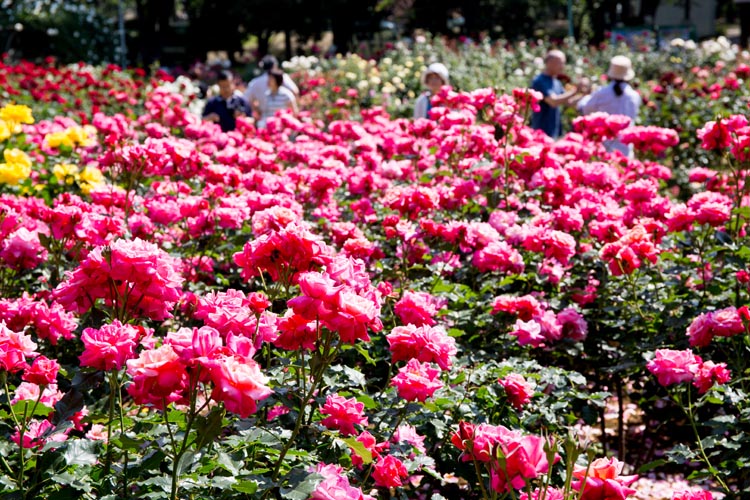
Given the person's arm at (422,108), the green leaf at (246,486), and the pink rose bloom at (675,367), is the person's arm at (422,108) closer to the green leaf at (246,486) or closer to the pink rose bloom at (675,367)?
the pink rose bloom at (675,367)

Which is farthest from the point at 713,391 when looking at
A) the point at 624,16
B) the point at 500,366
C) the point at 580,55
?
the point at 624,16

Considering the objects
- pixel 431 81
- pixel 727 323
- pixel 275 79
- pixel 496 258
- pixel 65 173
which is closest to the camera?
pixel 727 323

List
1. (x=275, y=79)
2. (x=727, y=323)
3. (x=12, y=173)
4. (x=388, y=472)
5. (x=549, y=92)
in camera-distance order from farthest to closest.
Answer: (x=275, y=79)
(x=549, y=92)
(x=12, y=173)
(x=727, y=323)
(x=388, y=472)

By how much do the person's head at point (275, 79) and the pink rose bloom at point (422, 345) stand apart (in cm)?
619

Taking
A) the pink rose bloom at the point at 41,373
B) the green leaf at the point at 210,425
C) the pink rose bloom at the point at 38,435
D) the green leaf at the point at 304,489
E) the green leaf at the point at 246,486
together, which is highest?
the green leaf at the point at 210,425

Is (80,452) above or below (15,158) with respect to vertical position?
below

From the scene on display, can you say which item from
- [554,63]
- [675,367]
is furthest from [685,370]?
[554,63]

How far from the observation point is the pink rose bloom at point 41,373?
2080mm

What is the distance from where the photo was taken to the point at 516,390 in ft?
8.03

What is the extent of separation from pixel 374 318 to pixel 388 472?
394 millimetres

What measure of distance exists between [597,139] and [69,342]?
310 cm

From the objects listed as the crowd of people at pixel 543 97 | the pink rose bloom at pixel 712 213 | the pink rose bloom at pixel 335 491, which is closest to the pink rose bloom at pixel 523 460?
the pink rose bloom at pixel 335 491

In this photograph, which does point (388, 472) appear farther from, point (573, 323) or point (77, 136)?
point (77, 136)

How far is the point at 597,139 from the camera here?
4.96 m
